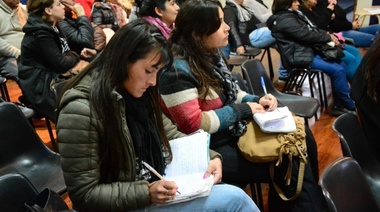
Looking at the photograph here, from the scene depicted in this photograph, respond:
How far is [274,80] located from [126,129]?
132 inches

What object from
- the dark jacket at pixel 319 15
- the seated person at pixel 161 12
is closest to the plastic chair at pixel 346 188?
the seated person at pixel 161 12

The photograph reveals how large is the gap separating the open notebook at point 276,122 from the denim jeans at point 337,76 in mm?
1683

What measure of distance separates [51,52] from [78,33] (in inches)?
29.5

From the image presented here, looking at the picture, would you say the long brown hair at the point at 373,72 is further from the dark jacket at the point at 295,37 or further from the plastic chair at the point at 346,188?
the dark jacket at the point at 295,37

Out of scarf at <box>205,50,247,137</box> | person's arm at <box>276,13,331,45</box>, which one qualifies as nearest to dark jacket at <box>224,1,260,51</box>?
person's arm at <box>276,13,331,45</box>

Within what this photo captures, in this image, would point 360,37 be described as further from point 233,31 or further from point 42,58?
point 42,58

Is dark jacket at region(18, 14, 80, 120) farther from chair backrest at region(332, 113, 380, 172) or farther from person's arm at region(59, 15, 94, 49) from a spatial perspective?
chair backrest at region(332, 113, 380, 172)

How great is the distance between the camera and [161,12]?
2.46 meters

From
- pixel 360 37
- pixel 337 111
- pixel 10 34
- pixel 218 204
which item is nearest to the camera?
pixel 218 204

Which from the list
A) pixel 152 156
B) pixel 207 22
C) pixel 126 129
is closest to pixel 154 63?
pixel 126 129

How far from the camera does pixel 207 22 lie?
174 cm

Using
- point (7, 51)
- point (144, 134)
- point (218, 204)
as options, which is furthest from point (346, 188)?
point (7, 51)

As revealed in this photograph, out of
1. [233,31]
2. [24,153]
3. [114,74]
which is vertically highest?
[114,74]

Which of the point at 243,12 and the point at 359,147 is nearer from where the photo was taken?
the point at 359,147
